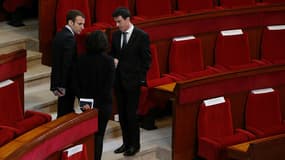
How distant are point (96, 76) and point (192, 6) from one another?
1.95 feet

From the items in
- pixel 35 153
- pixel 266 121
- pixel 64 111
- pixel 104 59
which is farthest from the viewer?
pixel 266 121

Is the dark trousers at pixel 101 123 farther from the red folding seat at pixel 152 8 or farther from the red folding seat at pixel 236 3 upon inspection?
the red folding seat at pixel 236 3

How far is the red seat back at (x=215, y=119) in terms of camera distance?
3.92ft

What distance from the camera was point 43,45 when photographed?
1.38 meters

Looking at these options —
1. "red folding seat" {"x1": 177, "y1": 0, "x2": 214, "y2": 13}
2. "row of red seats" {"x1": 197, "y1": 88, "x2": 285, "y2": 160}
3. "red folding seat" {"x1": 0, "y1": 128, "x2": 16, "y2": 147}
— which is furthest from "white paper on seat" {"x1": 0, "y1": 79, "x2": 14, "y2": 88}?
"red folding seat" {"x1": 177, "y1": 0, "x2": 214, "y2": 13}

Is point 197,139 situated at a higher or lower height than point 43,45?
lower

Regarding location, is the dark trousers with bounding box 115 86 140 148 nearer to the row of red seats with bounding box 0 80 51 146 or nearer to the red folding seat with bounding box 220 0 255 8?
the row of red seats with bounding box 0 80 51 146

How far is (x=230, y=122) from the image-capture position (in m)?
1.24

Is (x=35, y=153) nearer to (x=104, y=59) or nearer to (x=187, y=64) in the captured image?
(x=104, y=59)

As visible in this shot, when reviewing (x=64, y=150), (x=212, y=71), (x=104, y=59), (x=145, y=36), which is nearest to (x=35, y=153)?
(x=64, y=150)

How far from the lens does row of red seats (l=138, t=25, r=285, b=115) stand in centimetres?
129

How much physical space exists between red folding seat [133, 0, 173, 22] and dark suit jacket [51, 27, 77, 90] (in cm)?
39

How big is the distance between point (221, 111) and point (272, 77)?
14cm

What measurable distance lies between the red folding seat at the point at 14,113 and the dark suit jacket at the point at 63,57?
6cm
